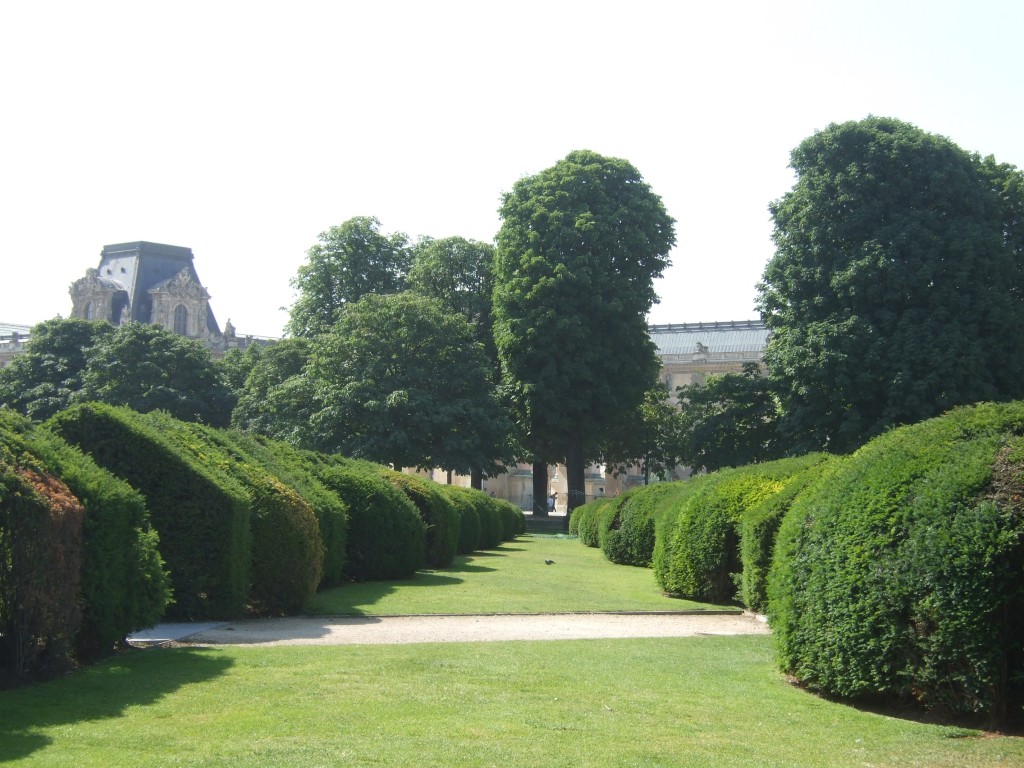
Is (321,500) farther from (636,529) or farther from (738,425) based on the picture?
(738,425)

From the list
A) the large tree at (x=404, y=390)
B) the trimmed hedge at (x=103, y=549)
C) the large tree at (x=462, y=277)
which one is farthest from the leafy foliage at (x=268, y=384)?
the trimmed hedge at (x=103, y=549)

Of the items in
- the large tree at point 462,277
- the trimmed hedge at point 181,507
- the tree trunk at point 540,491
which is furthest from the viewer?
the large tree at point 462,277

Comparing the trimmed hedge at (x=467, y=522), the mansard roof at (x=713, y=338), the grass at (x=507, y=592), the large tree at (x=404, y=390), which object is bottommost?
the grass at (x=507, y=592)

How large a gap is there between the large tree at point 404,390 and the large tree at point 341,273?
43.3 ft

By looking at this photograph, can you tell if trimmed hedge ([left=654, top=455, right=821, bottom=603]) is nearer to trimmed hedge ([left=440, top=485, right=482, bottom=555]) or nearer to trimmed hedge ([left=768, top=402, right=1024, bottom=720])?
trimmed hedge ([left=768, top=402, right=1024, bottom=720])

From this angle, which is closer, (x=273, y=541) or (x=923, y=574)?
(x=923, y=574)

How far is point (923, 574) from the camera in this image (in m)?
8.08

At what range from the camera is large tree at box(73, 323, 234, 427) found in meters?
62.4

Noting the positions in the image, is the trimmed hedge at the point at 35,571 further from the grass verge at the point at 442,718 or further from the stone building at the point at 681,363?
the stone building at the point at 681,363

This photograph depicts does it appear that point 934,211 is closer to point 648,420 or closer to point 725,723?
point 648,420

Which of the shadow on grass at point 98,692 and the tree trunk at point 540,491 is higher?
the tree trunk at point 540,491

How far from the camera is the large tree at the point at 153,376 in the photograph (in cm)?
6241

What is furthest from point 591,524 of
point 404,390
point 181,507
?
point 181,507

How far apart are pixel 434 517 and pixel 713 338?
8666 centimetres
